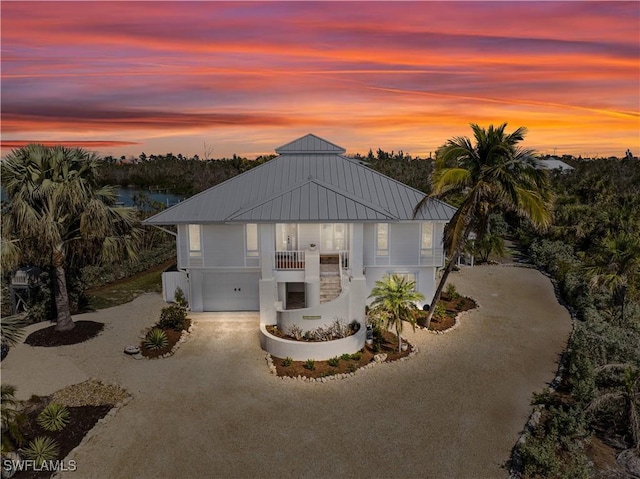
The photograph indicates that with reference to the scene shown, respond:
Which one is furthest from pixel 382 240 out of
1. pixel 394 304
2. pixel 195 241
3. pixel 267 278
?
pixel 195 241

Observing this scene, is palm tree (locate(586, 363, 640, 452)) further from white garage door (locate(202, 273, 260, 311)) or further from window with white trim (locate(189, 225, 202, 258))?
window with white trim (locate(189, 225, 202, 258))

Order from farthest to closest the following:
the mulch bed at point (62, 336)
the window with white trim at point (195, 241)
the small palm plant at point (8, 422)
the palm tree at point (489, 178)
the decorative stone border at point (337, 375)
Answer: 1. the window with white trim at point (195, 241)
2. the mulch bed at point (62, 336)
3. the palm tree at point (489, 178)
4. the decorative stone border at point (337, 375)
5. the small palm plant at point (8, 422)

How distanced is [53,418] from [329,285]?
10.8m

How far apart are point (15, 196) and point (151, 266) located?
1375 centimetres

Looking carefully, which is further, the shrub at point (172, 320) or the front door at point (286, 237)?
the front door at point (286, 237)

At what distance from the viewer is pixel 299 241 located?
21125 mm

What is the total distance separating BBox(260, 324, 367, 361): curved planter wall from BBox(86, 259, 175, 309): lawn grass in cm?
1023

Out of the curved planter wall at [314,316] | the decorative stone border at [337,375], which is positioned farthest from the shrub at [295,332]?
the decorative stone border at [337,375]

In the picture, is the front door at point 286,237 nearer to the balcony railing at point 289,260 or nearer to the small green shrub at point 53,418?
the balcony railing at point 289,260

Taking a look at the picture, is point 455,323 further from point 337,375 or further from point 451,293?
point 337,375

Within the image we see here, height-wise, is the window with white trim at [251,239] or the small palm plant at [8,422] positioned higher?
the window with white trim at [251,239]

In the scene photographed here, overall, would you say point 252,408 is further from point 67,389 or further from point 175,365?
point 67,389

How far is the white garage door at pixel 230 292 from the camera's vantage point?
20469 mm

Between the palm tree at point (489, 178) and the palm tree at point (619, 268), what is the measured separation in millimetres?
4680
